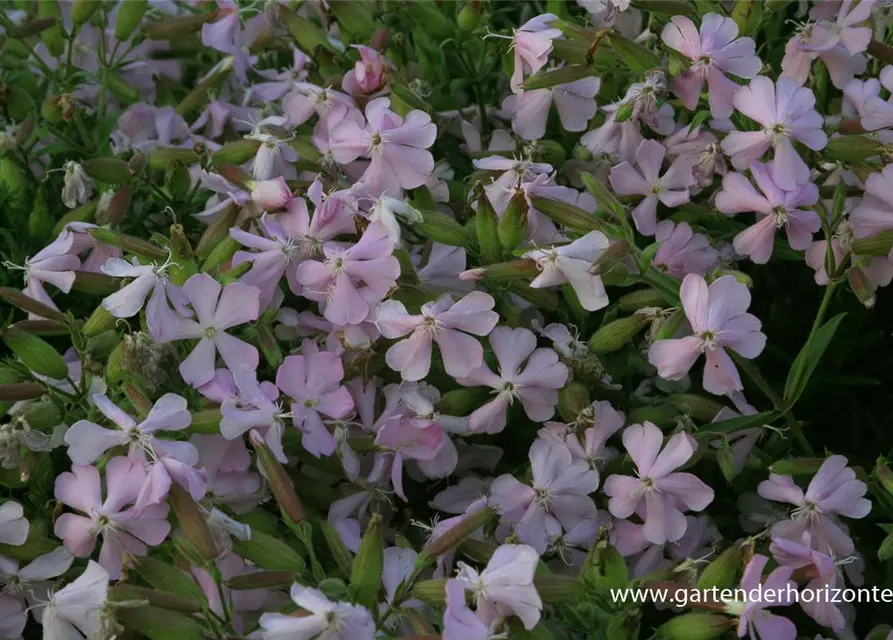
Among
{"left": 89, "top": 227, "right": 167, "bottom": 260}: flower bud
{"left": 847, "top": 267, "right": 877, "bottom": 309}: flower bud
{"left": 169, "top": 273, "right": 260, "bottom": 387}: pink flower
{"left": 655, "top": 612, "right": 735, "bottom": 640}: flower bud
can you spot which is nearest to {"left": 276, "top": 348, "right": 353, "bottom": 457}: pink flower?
{"left": 169, "top": 273, "right": 260, "bottom": 387}: pink flower

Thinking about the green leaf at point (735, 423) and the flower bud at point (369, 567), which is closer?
the flower bud at point (369, 567)

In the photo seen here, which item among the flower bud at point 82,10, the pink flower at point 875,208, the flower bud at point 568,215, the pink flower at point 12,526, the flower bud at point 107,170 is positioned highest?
the pink flower at point 875,208

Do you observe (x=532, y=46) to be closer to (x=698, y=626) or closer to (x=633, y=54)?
(x=633, y=54)

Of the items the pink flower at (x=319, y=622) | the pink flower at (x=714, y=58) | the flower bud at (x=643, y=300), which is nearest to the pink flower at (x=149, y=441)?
the pink flower at (x=319, y=622)

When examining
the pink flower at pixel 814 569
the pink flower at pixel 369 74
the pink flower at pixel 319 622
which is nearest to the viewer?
the pink flower at pixel 319 622

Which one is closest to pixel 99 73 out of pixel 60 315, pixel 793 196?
pixel 60 315

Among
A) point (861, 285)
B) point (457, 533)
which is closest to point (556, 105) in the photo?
point (861, 285)

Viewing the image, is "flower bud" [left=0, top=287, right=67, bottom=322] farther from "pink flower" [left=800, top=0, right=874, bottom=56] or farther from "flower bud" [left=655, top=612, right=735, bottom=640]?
"pink flower" [left=800, top=0, right=874, bottom=56]

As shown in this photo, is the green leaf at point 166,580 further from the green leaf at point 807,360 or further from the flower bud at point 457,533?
the green leaf at point 807,360
